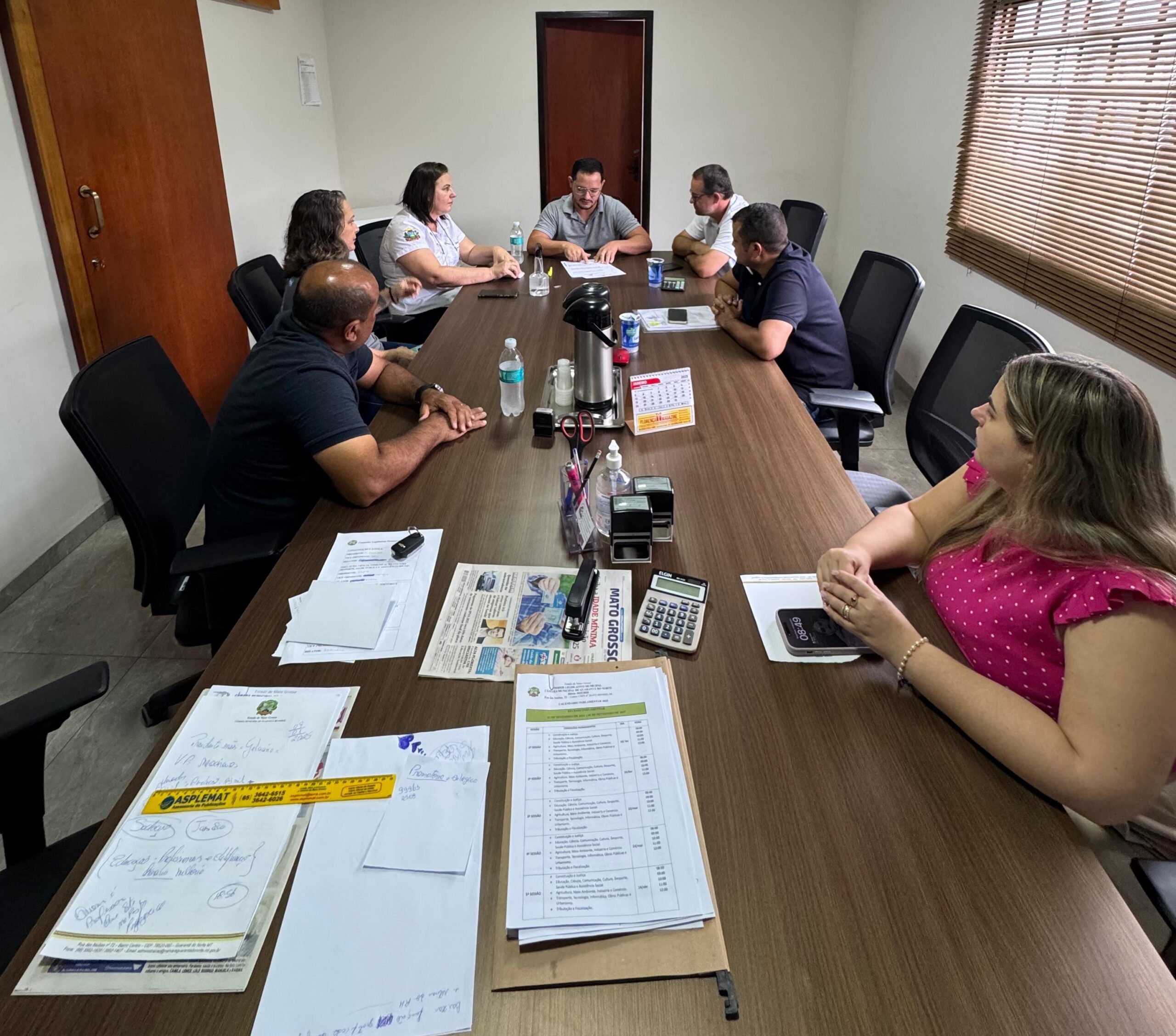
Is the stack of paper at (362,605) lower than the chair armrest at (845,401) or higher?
lower

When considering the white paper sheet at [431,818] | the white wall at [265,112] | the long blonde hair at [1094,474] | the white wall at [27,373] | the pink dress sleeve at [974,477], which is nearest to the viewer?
the white paper sheet at [431,818]

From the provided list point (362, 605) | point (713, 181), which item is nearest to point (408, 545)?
point (362, 605)

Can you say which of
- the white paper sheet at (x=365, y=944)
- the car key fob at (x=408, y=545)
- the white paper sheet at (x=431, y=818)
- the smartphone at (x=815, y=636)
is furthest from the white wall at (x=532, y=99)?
the white paper sheet at (x=365, y=944)

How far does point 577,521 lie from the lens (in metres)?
1.49

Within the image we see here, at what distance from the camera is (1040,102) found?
10.7ft

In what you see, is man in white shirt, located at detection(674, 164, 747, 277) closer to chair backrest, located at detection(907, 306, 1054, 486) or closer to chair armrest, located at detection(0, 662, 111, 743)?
chair backrest, located at detection(907, 306, 1054, 486)

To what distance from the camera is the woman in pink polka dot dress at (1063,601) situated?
0.93 meters

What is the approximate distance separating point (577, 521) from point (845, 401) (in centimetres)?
121

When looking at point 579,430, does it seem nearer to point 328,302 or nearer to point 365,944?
point 328,302

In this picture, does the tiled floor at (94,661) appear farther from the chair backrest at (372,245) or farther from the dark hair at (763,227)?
the dark hair at (763,227)

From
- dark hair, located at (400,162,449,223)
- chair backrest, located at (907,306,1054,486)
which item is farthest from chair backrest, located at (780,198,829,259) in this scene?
chair backrest, located at (907,306,1054,486)

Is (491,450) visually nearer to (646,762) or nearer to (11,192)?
(646,762)

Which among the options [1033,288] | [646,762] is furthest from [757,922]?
[1033,288]

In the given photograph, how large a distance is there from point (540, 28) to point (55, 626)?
478cm
